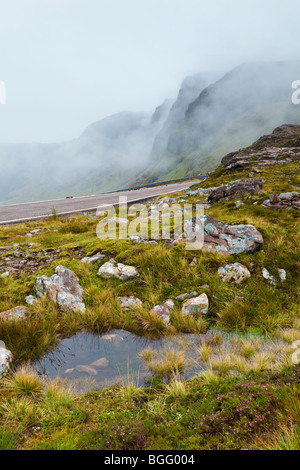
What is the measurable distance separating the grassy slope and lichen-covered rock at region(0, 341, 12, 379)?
0.19 meters

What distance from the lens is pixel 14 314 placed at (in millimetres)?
5430

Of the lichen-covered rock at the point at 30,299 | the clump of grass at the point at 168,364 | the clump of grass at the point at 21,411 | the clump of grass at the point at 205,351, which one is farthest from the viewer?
the lichen-covered rock at the point at 30,299

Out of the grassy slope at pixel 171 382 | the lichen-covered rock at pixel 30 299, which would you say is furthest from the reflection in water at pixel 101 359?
the lichen-covered rock at pixel 30 299

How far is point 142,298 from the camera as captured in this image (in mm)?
6379

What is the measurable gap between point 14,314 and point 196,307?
4422mm

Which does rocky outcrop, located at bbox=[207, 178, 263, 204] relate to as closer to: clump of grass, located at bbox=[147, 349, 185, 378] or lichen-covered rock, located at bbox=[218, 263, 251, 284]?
lichen-covered rock, located at bbox=[218, 263, 251, 284]

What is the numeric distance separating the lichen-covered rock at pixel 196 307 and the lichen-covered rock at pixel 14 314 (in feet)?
12.8

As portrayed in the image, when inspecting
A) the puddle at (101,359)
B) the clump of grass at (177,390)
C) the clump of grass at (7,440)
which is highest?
the clump of grass at (7,440)

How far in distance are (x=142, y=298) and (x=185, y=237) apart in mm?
3121

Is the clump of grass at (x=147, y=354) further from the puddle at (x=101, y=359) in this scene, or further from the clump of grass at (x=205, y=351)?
the clump of grass at (x=205, y=351)

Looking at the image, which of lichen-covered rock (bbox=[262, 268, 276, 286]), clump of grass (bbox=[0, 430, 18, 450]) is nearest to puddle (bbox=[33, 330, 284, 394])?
clump of grass (bbox=[0, 430, 18, 450])

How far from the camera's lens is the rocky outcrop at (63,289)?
6.02m

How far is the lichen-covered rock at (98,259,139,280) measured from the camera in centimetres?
702

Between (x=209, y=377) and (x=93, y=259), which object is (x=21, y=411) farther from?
(x=93, y=259)
